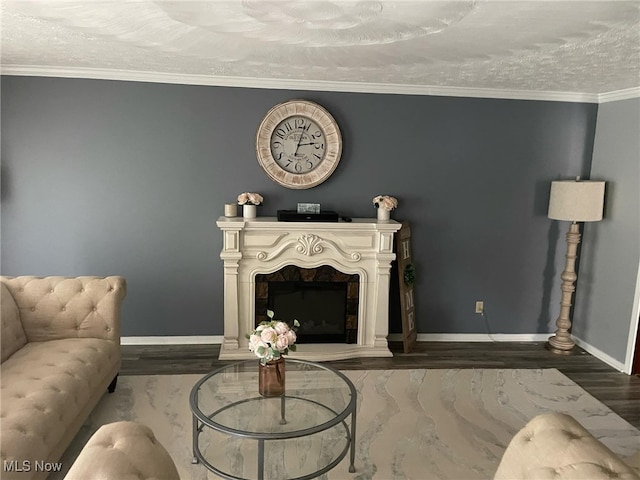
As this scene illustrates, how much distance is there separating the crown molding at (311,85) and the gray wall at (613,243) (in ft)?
0.92

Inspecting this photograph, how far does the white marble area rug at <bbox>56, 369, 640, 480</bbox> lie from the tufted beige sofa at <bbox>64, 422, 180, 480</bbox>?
3.99ft

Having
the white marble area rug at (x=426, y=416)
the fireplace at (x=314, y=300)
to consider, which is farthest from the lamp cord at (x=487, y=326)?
the fireplace at (x=314, y=300)

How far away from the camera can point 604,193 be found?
14.2 ft

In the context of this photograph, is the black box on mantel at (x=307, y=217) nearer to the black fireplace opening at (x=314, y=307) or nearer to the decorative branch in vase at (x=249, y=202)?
the decorative branch in vase at (x=249, y=202)

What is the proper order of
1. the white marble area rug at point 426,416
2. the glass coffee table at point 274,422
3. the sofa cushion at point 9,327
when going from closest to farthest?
1. the glass coffee table at point 274,422
2. the white marble area rug at point 426,416
3. the sofa cushion at point 9,327

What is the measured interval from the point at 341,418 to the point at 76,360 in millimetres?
1589

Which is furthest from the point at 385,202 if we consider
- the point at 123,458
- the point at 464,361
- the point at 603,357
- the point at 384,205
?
the point at 123,458

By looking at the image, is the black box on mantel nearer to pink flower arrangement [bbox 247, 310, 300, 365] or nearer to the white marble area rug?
the white marble area rug

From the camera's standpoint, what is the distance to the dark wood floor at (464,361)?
379 centimetres

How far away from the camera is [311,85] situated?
13.8 ft

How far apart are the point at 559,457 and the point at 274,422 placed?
134 cm

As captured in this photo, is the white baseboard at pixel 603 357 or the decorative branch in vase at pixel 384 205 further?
the decorative branch in vase at pixel 384 205

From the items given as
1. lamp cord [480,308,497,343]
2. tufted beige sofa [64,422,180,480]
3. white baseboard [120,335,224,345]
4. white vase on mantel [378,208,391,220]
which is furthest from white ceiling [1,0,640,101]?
white baseboard [120,335,224,345]

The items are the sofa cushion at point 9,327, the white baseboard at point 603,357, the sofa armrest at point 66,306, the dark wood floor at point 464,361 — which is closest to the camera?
the sofa cushion at point 9,327
